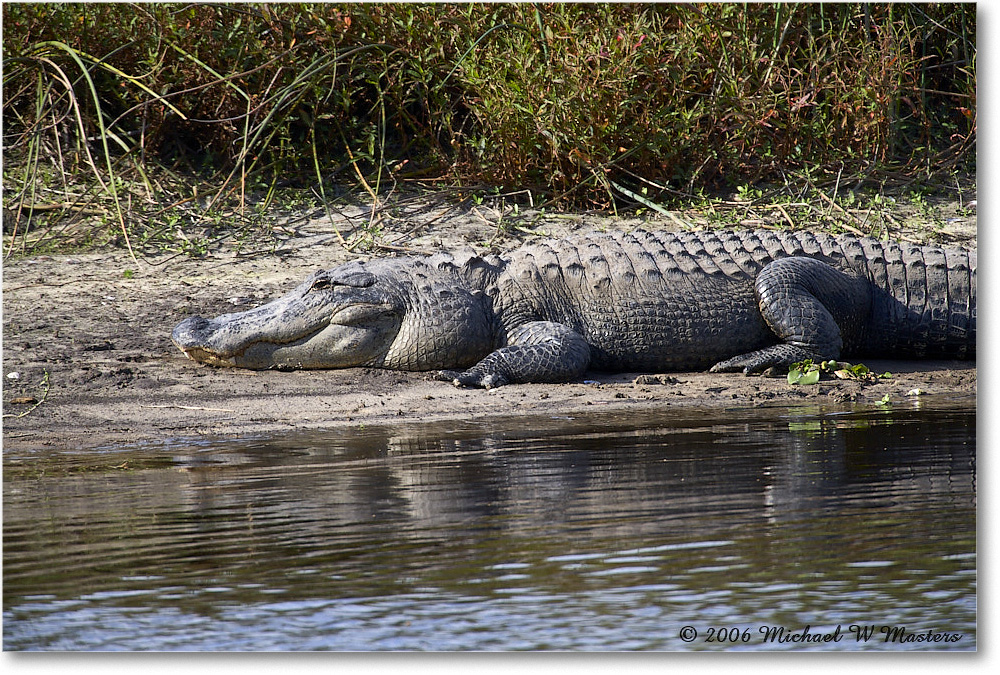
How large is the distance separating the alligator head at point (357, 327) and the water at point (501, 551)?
61.7 inches

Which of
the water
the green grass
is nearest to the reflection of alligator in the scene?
the green grass

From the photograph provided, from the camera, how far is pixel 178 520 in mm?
3191

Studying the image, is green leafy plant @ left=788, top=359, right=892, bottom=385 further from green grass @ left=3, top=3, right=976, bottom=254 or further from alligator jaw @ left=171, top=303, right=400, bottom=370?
alligator jaw @ left=171, top=303, right=400, bottom=370

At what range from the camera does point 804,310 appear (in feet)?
18.4

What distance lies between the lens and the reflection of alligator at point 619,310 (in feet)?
18.2

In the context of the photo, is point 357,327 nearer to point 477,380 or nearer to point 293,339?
point 293,339

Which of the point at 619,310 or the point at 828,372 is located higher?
the point at 619,310

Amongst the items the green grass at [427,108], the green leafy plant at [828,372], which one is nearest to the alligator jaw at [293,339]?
the green grass at [427,108]

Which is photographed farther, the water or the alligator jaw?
the alligator jaw

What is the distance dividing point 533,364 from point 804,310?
1442 millimetres

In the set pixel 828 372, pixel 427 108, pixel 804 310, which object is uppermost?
pixel 427 108

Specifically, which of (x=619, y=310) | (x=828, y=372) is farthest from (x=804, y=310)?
(x=619, y=310)

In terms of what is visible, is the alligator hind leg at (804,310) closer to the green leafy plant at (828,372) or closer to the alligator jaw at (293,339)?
the green leafy plant at (828,372)

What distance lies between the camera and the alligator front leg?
535 cm
